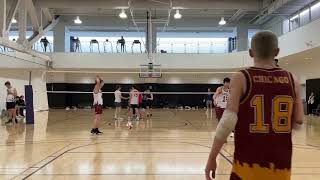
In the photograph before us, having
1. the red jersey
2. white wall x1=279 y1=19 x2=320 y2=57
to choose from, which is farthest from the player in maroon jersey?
white wall x1=279 y1=19 x2=320 y2=57

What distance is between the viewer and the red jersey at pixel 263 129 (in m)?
2.53

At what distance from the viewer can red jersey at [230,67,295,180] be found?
8.30 feet

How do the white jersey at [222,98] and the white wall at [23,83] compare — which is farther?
the white wall at [23,83]

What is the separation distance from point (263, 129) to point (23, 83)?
2661cm

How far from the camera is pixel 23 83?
89.4 feet

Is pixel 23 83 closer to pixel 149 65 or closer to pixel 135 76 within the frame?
pixel 149 65

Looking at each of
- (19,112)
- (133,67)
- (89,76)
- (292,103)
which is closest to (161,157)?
(292,103)

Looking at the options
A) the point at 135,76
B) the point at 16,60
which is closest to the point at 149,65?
the point at 135,76

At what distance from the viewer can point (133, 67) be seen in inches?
1291

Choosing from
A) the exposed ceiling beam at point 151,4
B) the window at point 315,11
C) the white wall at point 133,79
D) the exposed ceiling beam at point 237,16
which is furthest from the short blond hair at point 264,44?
the white wall at point 133,79

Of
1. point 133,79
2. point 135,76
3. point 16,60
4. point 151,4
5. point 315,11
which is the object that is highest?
point 151,4

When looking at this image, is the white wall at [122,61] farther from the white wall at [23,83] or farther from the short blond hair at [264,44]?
the short blond hair at [264,44]

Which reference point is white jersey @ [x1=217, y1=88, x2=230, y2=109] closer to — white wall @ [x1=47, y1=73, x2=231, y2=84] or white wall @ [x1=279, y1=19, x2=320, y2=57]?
white wall @ [x1=279, y1=19, x2=320, y2=57]

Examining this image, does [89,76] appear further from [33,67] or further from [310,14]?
[310,14]
